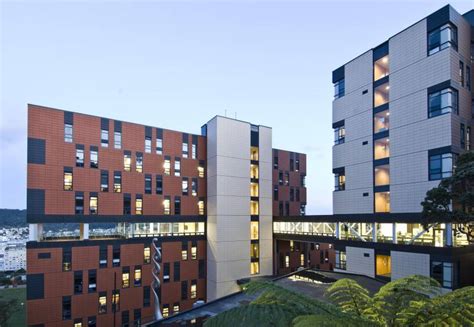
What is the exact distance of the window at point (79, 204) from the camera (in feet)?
127

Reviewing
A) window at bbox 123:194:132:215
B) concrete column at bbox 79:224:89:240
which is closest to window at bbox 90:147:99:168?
window at bbox 123:194:132:215

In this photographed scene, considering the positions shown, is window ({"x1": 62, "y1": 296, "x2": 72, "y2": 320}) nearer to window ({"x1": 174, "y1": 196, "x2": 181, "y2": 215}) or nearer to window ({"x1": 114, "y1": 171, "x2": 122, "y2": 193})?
window ({"x1": 114, "y1": 171, "x2": 122, "y2": 193})

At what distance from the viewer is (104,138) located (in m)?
41.6

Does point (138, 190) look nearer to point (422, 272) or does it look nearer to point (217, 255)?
point (217, 255)

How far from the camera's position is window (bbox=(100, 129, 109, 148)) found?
1629 inches

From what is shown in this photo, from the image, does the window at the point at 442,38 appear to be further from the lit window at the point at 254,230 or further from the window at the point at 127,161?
the window at the point at 127,161

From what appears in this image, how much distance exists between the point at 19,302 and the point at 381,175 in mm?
82648

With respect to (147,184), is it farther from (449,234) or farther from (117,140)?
(449,234)

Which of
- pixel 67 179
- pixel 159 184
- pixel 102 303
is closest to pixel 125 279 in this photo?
pixel 102 303

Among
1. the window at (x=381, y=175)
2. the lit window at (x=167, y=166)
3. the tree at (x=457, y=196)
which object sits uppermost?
the lit window at (x=167, y=166)

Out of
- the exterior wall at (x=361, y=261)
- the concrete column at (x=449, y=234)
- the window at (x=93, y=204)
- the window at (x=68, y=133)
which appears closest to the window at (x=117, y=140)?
the window at (x=68, y=133)

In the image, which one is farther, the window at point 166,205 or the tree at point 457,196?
the window at point 166,205

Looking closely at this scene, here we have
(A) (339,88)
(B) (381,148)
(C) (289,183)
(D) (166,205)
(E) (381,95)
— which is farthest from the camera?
(C) (289,183)

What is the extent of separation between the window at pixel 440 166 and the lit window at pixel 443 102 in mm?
3961
